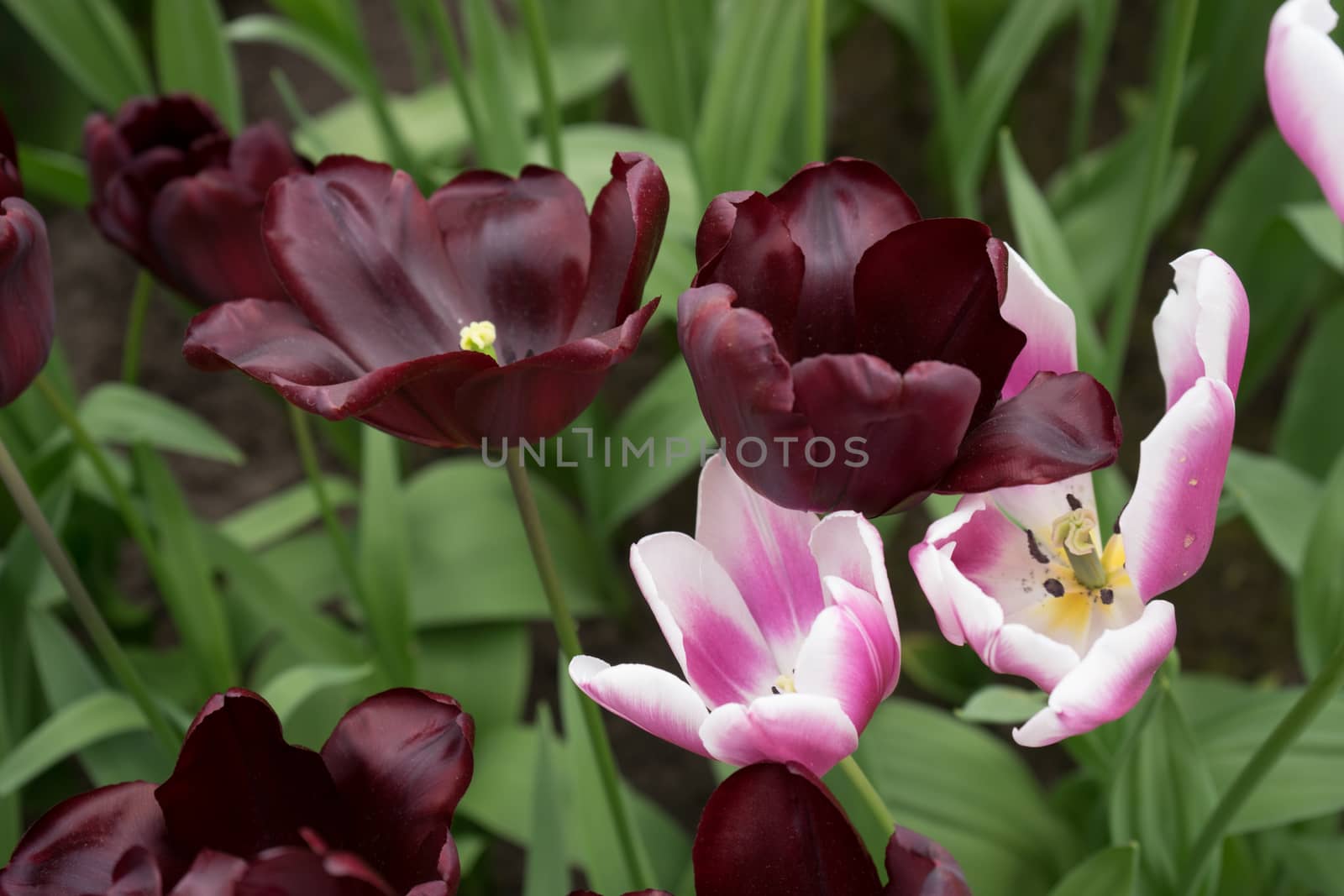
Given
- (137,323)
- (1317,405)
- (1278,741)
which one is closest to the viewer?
(1278,741)

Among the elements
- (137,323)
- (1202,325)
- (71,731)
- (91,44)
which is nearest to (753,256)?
(1202,325)

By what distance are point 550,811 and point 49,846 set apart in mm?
345

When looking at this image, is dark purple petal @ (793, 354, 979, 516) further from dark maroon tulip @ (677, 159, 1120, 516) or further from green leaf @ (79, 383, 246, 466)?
green leaf @ (79, 383, 246, 466)

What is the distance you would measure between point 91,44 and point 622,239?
1046 millimetres

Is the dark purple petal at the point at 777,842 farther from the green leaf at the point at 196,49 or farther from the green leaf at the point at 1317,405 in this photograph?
the green leaf at the point at 196,49

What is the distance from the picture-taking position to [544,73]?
0.94 meters

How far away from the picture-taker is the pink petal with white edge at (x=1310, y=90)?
0.44 m

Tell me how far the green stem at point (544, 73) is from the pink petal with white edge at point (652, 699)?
52 centimetres

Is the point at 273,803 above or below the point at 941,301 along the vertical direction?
below

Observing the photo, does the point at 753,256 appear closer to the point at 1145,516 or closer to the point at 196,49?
the point at 1145,516

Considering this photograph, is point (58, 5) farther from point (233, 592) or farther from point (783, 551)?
point (783, 551)

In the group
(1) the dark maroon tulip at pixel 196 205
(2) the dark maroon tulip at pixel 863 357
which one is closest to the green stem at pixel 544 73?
(1) the dark maroon tulip at pixel 196 205

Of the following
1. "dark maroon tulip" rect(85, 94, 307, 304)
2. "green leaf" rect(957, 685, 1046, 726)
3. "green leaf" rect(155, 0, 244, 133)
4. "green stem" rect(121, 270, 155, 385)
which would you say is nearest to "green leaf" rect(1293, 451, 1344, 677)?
"green leaf" rect(957, 685, 1046, 726)

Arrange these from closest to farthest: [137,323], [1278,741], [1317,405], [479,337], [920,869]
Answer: [920,869]
[1278,741]
[479,337]
[137,323]
[1317,405]
